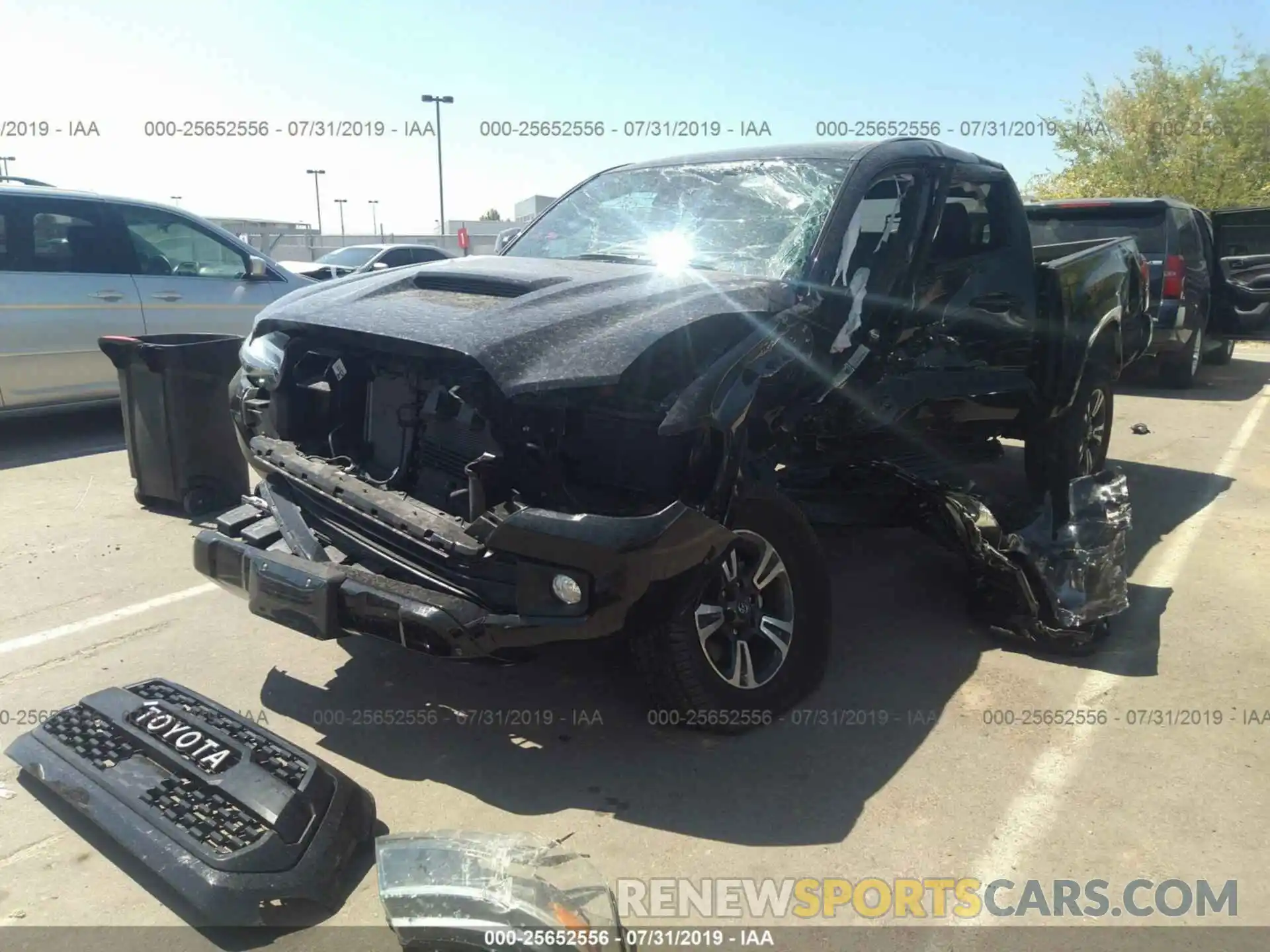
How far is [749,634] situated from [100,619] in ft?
9.55

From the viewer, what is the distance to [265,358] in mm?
4051

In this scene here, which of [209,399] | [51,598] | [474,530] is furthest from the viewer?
[209,399]

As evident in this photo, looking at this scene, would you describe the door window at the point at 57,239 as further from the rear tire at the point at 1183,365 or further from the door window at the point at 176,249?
the rear tire at the point at 1183,365

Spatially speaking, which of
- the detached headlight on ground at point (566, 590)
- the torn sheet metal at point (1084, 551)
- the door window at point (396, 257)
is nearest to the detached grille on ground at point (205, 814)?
the detached headlight on ground at point (566, 590)

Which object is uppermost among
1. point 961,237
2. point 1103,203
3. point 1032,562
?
point 1103,203

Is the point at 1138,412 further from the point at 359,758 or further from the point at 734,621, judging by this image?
the point at 359,758

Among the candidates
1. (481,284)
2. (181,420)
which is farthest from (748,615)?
(181,420)

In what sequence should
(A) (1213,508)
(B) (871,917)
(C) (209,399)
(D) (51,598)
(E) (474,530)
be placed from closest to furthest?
(B) (871,917) < (E) (474,530) < (D) (51,598) < (C) (209,399) < (A) (1213,508)

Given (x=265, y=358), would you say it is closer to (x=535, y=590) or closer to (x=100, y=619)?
(x=100, y=619)

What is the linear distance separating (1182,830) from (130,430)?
564 cm

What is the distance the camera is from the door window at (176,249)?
7898 millimetres

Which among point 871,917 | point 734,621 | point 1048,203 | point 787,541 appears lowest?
point 871,917

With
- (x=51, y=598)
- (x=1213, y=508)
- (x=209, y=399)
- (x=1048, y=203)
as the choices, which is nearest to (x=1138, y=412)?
(x=1048, y=203)

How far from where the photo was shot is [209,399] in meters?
5.86
